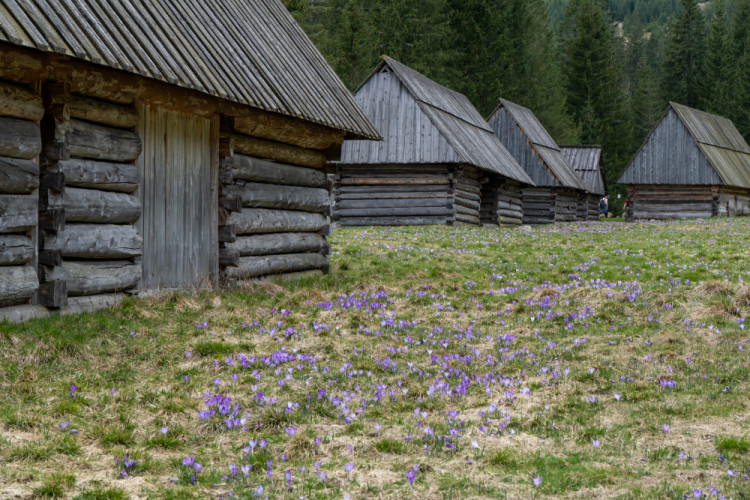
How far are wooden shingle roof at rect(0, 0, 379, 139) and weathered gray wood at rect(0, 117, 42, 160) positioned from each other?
3.07ft

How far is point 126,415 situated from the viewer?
5.25 meters

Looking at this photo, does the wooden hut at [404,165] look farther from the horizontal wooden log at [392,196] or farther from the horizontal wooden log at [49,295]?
the horizontal wooden log at [49,295]

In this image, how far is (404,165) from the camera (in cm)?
2639

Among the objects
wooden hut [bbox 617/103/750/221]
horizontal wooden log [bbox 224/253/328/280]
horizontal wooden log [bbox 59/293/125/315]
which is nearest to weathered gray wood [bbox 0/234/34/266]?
horizontal wooden log [bbox 59/293/125/315]

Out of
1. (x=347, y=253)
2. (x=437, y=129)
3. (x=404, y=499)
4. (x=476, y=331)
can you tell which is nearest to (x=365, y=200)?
(x=437, y=129)

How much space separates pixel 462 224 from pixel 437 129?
365 centimetres

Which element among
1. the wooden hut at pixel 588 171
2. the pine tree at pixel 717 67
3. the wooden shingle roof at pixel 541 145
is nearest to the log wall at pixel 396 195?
the wooden shingle roof at pixel 541 145

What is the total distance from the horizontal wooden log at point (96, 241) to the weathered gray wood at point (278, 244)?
79.8 inches

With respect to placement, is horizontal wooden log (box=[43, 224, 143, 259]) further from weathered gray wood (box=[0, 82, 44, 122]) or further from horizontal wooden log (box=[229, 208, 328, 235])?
horizontal wooden log (box=[229, 208, 328, 235])

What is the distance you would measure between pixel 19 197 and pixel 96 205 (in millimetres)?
1021

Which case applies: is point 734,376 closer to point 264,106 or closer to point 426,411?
point 426,411

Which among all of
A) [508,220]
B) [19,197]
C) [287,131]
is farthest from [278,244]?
[508,220]

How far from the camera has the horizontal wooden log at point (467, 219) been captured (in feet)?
88.4

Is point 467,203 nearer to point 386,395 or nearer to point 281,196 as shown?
point 281,196
